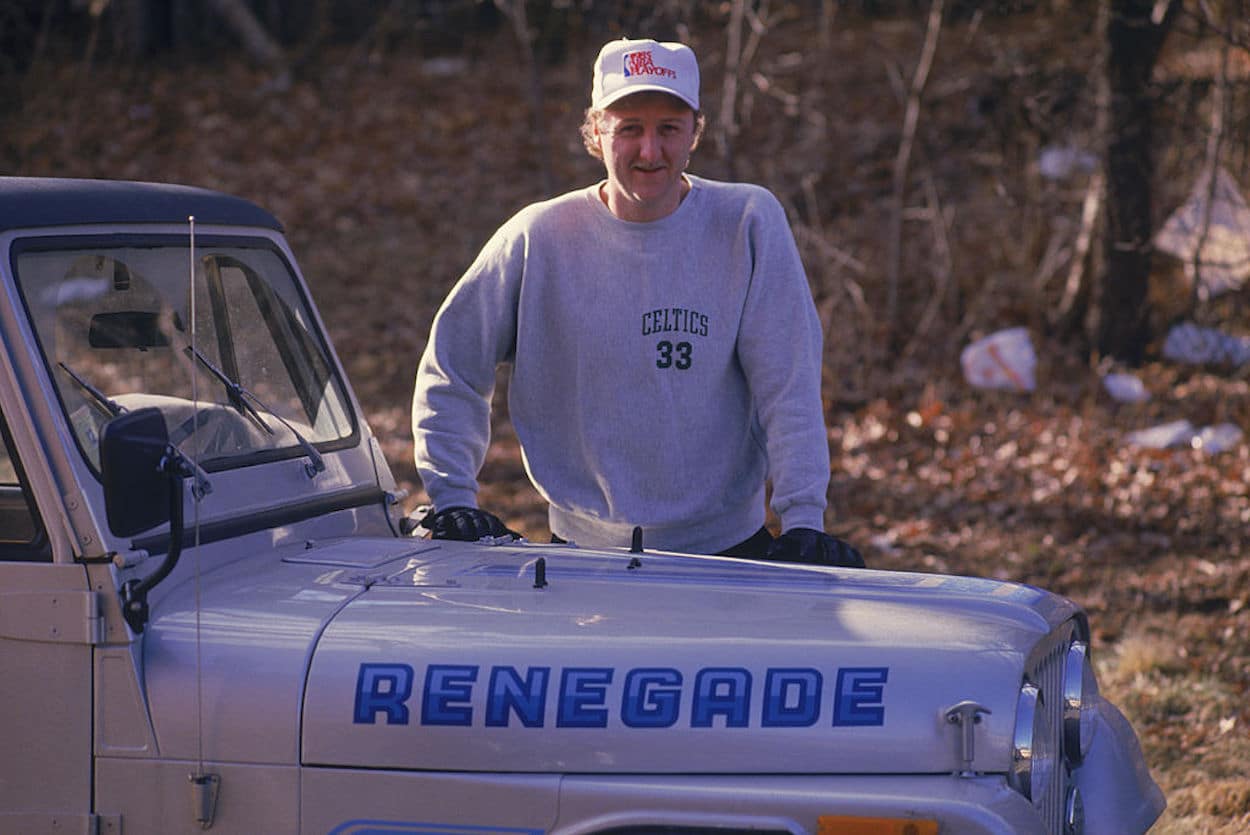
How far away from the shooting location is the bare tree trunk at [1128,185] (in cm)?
1077

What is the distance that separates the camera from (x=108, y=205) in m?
3.28

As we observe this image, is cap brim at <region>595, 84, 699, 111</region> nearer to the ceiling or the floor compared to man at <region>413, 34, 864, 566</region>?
nearer to the ceiling

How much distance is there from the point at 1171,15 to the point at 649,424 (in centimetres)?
734

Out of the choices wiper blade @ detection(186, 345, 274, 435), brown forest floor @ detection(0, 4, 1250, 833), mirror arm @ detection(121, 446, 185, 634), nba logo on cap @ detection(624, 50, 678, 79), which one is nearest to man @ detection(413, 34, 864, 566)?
nba logo on cap @ detection(624, 50, 678, 79)

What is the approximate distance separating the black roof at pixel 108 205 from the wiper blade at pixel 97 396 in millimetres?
307

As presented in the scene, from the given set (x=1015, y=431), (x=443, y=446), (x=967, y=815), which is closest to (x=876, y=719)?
(x=967, y=815)

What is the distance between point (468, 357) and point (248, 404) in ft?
2.22

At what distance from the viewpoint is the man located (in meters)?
3.83

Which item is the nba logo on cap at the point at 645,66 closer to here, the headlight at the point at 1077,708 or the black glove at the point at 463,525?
the black glove at the point at 463,525

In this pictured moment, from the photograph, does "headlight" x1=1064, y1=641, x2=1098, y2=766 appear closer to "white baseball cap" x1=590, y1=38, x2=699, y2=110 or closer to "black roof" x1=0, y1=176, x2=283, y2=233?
"white baseball cap" x1=590, y1=38, x2=699, y2=110

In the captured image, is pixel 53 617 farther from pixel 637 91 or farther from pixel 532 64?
pixel 532 64

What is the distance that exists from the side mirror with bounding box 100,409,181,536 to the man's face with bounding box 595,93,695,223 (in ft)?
5.07

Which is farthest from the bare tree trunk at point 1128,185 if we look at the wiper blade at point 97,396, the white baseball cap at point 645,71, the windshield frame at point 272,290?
the wiper blade at point 97,396

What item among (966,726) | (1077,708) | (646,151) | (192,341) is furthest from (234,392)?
(1077,708)
